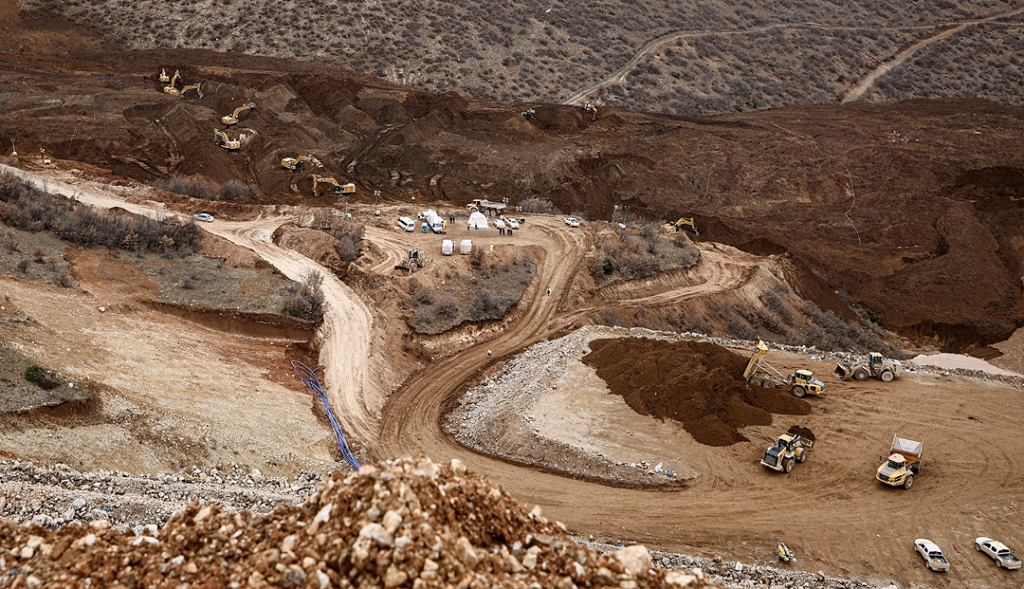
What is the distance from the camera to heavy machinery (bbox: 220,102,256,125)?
61.1 m

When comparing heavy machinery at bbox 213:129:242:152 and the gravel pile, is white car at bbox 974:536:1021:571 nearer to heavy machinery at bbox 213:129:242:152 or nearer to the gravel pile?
the gravel pile

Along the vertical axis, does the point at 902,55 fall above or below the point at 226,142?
above

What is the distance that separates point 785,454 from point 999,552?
615 cm

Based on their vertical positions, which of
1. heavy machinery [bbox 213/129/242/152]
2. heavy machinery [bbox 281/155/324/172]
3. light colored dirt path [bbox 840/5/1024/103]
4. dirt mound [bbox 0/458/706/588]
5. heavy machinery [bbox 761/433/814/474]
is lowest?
heavy machinery [bbox 761/433/814/474]

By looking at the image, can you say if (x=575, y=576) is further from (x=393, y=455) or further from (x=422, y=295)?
(x=422, y=295)

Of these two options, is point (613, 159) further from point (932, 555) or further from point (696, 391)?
point (932, 555)

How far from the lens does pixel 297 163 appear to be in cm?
5625

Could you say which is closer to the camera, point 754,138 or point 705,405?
point 705,405

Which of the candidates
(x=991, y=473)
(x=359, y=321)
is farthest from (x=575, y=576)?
(x=359, y=321)

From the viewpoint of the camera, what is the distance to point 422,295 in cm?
3772

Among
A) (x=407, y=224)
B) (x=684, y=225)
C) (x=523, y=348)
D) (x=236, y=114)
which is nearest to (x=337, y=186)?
(x=407, y=224)

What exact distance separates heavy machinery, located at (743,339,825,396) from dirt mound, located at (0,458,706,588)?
2027 centimetres

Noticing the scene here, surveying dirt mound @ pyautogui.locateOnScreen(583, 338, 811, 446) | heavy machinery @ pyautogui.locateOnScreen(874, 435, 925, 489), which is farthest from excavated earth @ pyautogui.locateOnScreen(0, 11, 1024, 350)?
heavy machinery @ pyautogui.locateOnScreen(874, 435, 925, 489)

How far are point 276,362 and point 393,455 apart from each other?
665cm
